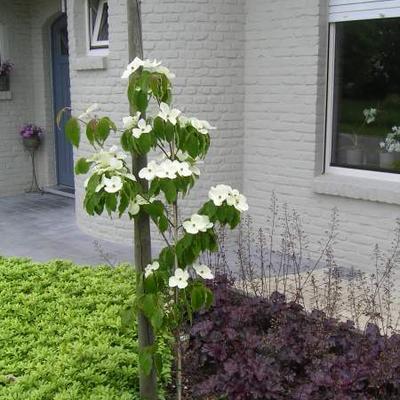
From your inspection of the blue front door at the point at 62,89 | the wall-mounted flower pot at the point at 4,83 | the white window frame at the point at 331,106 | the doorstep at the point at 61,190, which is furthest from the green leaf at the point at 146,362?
the wall-mounted flower pot at the point at 4,83

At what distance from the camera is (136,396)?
3.34 metres

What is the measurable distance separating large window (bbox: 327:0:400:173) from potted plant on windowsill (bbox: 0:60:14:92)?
571cm

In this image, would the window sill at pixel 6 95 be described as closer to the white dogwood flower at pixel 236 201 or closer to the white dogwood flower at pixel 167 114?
the white dogwood flower at pixel 167 114

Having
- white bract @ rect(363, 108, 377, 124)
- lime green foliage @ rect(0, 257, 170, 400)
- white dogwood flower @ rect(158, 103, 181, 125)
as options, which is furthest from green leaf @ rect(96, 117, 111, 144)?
white bract @ rect(363, 108, 377, 124)

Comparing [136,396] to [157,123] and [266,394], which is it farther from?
[157,123]

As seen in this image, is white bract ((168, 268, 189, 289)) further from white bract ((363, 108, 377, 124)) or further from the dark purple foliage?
white bract ((363, 108, 377, 124))

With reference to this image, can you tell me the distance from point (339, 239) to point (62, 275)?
8.94 feet

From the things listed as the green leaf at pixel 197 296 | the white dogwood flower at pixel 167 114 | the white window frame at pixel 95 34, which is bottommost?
the green leaf at pixel 197 296

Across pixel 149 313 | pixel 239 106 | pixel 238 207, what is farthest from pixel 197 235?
pixel 239 106

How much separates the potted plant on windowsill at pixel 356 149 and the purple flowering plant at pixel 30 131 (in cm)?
565

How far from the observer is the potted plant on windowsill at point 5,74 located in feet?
32.5

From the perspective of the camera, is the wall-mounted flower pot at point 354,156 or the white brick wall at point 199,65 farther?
the white brick wall at point 199,65

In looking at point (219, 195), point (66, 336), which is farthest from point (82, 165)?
point (66, 336)

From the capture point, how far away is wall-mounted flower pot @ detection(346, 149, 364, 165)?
6199 mm
